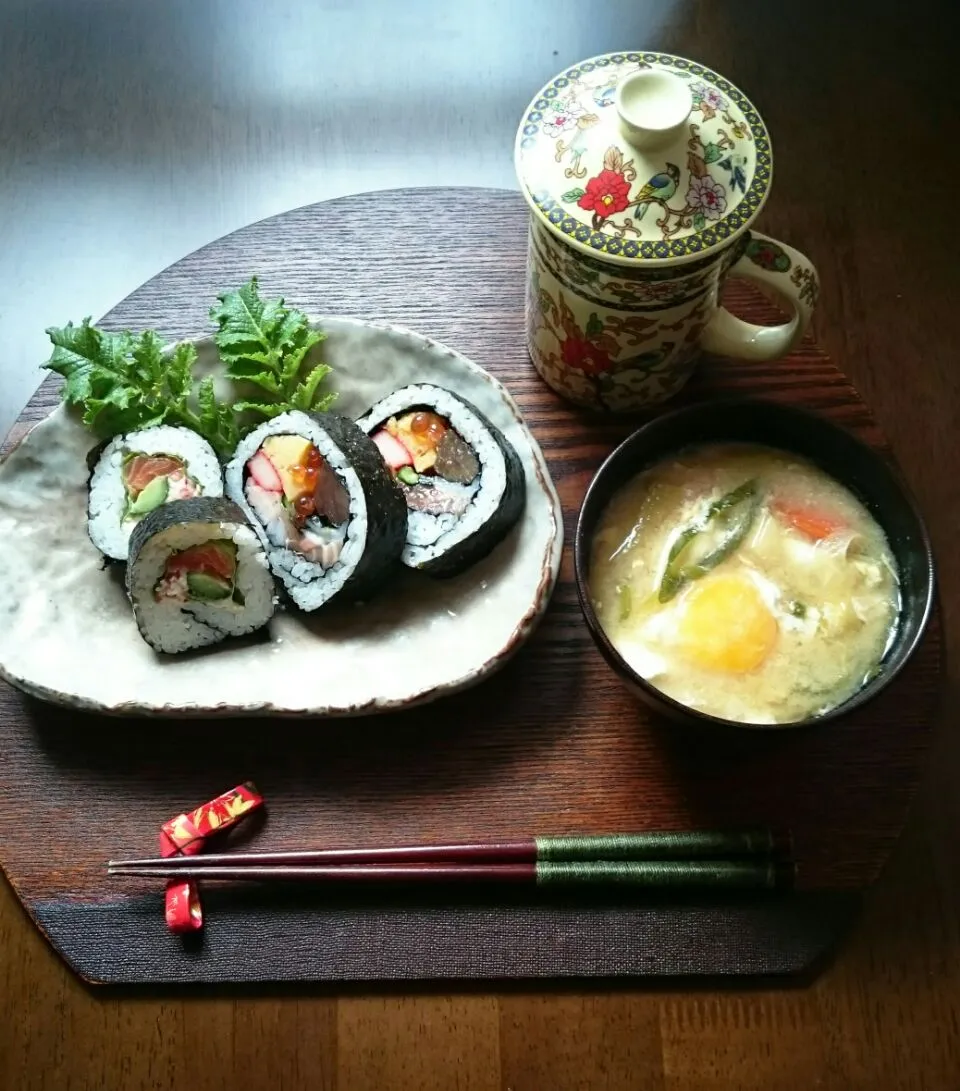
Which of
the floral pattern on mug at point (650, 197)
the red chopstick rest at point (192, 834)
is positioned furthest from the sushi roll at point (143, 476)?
the floral pattern on mug at point (650, 197)

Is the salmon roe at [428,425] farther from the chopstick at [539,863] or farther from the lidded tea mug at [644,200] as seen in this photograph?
the chopstick at [539,863]

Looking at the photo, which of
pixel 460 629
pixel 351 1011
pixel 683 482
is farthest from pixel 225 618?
pixel 683 482

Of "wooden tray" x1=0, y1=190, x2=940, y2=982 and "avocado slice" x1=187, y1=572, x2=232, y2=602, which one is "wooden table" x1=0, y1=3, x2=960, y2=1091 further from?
"avocado slice" x1=187, y1=572, x2=232, y2=602

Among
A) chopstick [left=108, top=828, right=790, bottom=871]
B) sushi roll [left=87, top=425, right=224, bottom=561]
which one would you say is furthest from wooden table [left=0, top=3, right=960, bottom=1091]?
sushi roll [left=87, top=425, right=224, bottom=561]

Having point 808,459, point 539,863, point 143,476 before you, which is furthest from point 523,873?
point 143,476

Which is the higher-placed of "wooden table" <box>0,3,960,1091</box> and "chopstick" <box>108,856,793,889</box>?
"chopstick" <box>108,856,793,889</box>
